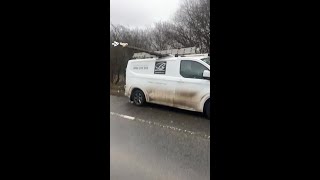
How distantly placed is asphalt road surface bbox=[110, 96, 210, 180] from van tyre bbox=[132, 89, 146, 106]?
148 millimetres

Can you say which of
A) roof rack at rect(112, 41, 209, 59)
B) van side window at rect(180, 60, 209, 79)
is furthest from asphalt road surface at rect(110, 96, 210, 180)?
roof rack at rect(112, 41, 209, 59)

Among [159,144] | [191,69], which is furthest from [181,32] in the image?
[159,144]

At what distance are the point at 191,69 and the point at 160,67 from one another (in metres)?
0.50

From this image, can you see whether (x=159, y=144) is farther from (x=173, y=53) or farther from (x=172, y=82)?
(x=173, y=53)

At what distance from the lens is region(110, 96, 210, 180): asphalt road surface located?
1817 millimetres

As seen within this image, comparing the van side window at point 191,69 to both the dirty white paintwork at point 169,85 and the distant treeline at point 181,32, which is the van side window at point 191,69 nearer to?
the dirty white paintwork at point 169,85

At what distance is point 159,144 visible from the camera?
2512mm

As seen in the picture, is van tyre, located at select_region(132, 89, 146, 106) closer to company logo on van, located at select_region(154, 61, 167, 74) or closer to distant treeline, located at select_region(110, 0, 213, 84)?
company logo on van, located at select_region(154, 61, 167, 74)
